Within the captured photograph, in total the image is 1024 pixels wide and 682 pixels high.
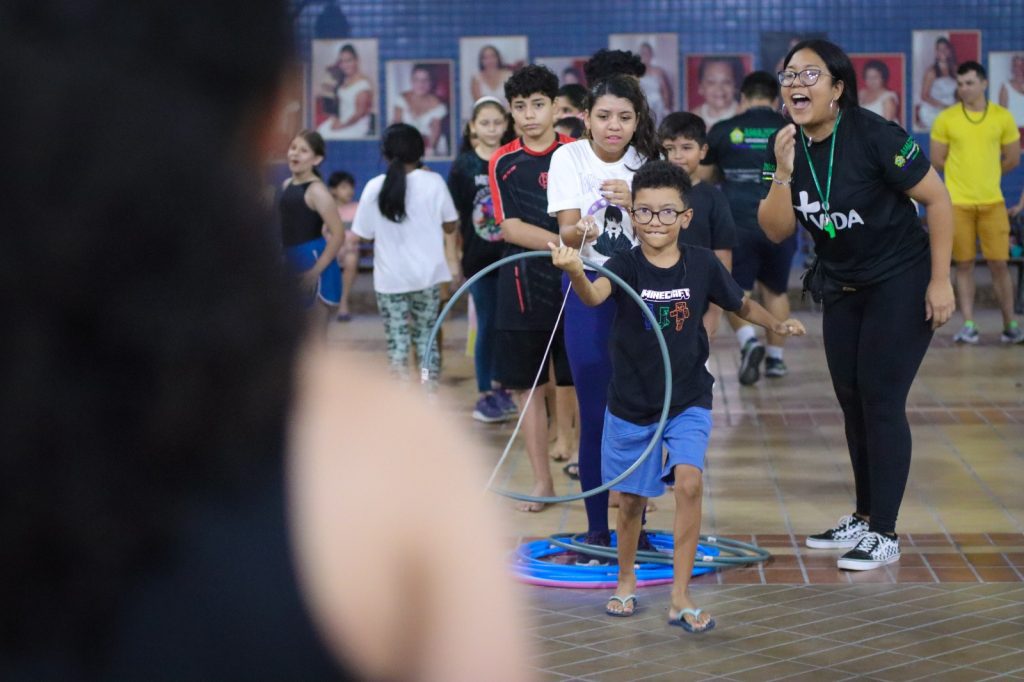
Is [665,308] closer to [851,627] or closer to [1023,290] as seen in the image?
[851,627]

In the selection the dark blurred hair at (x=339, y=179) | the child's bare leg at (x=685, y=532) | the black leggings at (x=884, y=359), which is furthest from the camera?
the dark blurred hair at (x=339, y=179)

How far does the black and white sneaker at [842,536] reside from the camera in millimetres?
5879

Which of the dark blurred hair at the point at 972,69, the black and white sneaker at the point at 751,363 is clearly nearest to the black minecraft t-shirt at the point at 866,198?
the black and white sneaker at the point at 751,363

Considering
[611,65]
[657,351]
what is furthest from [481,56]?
[657,351]

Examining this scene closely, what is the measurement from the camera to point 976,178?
1166 cm

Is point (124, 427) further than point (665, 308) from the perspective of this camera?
No

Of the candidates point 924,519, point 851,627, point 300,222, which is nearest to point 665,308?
point 851,627

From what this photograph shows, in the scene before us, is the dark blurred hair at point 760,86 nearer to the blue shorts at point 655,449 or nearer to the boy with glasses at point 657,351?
the boy with glasses at point 657,351

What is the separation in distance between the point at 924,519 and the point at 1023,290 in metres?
7.48

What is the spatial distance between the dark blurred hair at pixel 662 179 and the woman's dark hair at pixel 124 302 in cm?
436

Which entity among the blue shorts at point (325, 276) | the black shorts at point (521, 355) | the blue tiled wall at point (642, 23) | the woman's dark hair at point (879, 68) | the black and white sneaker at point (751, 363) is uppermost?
the blue tiled wall at point (642, 23)

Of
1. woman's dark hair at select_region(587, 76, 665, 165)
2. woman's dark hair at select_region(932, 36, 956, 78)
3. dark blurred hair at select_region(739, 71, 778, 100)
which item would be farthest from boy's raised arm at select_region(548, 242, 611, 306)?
woman's dark hair at select_region(932, 36, 956, 78)

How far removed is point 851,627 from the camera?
16.0 feet

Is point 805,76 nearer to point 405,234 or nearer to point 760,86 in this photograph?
point 405,234
